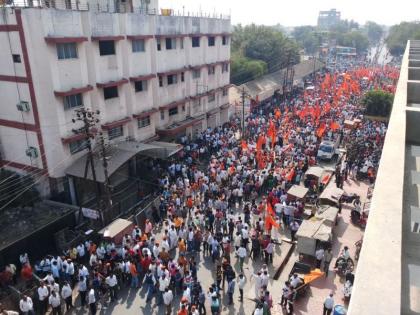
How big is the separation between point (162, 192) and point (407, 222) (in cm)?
1671

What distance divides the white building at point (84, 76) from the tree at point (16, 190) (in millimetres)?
771

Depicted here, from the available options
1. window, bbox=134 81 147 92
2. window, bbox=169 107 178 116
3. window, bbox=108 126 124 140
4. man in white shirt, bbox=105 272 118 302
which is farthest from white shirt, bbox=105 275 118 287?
window, bbox=169 107 178 116

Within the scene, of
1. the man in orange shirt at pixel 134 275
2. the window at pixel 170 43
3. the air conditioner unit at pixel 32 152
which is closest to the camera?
the man in orange shirt at pixel 134 275

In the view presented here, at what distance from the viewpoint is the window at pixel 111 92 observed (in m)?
23.3

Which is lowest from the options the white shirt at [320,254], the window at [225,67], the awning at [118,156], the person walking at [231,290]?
the person walking at [231,290]

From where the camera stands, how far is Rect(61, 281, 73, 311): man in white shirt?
43.3ft

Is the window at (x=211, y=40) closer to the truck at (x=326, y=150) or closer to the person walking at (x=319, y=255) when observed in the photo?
the truck at (x=326, y=150)

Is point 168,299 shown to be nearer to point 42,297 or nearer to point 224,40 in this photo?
point 42,297

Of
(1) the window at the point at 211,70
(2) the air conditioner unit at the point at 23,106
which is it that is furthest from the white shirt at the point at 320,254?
(1) the window at the point at 211,70

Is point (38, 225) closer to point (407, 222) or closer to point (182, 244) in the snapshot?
point (182, 244)

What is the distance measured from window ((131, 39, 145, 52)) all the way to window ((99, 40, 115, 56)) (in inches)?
71.8

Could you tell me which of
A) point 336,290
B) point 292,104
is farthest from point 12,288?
point 292,104

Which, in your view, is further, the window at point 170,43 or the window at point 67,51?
the window at point 170,43

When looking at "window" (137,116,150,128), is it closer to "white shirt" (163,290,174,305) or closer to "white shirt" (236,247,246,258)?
"white shirt" (236,247,246,258)
